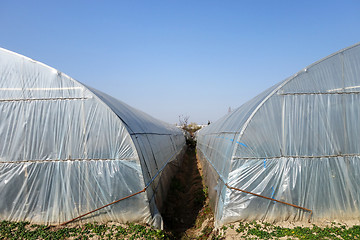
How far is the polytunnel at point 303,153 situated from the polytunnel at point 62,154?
2.64 metres

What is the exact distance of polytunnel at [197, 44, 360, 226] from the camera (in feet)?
21.1

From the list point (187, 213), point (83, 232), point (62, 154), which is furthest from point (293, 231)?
point (62, 154)

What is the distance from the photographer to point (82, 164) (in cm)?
684

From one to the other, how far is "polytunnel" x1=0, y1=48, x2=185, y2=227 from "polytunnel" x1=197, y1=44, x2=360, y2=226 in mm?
2637

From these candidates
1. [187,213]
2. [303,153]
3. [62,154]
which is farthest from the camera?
[187,213]

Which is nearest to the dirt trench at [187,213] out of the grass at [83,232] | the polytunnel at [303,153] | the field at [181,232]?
the field at [181,232]

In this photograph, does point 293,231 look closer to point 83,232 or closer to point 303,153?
point 303,153

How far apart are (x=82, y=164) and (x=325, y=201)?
6.85m

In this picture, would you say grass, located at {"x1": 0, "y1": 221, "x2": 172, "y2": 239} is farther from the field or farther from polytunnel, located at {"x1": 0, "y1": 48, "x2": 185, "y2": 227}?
polytunnel, located at {"x1": 0, "y1": 48, "x2": 185, "y2": 227}

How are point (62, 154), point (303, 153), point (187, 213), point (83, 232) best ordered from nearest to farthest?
point (83, 232)
point (303, 153)
point (62, 154)
point (187, 213)

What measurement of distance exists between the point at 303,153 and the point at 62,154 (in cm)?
683

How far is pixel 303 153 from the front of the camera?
6.72 metres

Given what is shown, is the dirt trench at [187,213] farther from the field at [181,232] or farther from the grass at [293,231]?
the grass at [293,231]

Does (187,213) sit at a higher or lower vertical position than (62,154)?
lower
